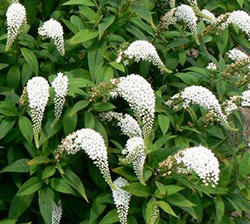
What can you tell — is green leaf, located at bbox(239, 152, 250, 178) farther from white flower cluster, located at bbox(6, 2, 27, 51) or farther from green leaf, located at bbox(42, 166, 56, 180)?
white flower cluster, located at bbox(6, 2, 27, 51)

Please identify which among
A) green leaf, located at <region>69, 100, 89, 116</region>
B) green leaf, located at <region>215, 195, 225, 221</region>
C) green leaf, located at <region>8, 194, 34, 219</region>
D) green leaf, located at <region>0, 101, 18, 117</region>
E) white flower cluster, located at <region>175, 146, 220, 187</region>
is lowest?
green leaf, located at <region>8, 194, 34, 219</region>

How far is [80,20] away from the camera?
423cm

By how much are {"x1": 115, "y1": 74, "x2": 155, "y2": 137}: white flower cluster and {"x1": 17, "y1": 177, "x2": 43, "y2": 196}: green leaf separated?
87 centimetres

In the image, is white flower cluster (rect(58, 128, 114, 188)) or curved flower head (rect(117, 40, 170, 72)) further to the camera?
curved flower head (rect(117, 40, 170, 72))

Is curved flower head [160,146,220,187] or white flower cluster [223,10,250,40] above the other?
white flower cluster [223,10,250,40]

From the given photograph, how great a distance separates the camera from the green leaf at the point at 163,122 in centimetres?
391

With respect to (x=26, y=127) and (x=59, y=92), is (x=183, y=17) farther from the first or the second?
(x=26, y=127)

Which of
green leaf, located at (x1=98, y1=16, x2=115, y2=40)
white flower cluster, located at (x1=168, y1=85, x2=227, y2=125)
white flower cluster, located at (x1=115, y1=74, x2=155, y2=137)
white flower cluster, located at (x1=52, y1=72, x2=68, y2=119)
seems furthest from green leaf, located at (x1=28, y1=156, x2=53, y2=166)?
white flower cluster, located at (x1=168, y1=85, x2=227, y2=125)

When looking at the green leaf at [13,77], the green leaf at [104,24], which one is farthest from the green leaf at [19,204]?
the green leaf at [104,24]

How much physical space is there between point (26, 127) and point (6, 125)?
0.16 m

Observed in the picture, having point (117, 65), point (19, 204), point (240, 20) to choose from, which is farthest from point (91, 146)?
point (240, 20)

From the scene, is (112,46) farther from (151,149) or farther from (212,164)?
(212,164)

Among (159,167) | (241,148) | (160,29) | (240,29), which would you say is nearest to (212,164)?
(159,167)

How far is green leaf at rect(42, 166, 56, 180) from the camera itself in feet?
11.3
